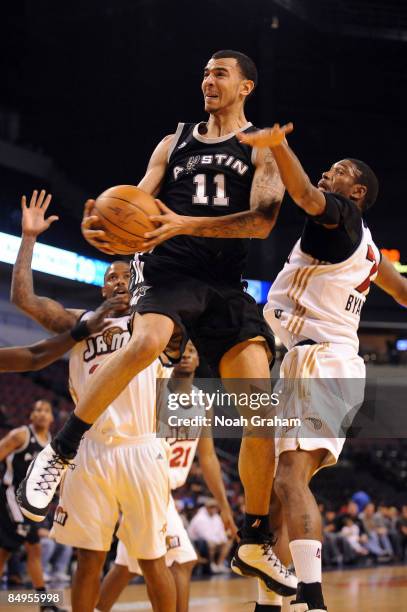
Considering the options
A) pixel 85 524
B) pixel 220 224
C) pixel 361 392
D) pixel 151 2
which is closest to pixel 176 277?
pixel 220 224

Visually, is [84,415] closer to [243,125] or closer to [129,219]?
[129,219]

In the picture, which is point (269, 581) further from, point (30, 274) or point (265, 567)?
point (30, 274)

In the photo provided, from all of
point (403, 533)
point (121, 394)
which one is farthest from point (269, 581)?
point (403, 533)

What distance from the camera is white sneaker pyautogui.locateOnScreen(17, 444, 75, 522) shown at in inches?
187

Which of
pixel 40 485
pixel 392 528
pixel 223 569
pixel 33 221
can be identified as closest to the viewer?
pixel 40 485

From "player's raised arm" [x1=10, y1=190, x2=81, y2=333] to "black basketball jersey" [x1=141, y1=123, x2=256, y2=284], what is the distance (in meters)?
1.04

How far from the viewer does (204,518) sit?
14.4 meters

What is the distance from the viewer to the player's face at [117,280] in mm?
6736

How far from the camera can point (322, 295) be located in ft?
17.5

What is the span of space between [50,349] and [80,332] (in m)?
0.24

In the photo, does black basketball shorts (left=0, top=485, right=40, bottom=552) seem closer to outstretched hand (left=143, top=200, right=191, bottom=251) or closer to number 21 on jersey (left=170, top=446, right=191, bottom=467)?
number 21 on jersey (left=170, top=446, right=191, bottom=467)

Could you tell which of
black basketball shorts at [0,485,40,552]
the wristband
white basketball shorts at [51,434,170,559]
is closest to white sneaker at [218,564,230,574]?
black basketball shorts at [0,485,40,552]

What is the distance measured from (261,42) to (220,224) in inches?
803

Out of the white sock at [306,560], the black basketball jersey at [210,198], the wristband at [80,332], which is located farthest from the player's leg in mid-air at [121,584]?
the black basketball jersey at [210,198]
